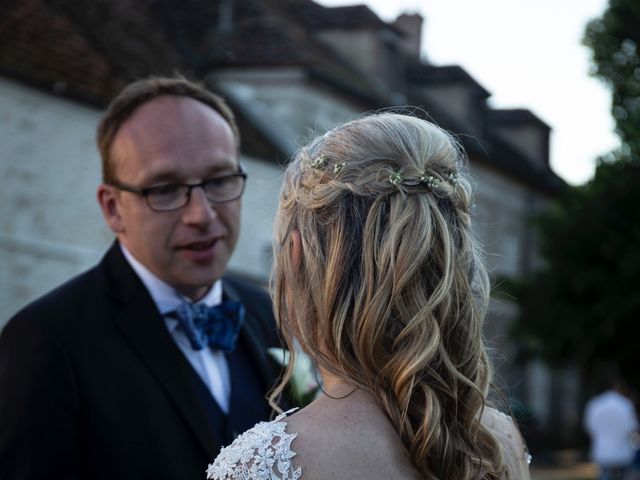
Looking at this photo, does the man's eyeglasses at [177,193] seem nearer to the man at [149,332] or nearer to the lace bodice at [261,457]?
the man at [149,332]

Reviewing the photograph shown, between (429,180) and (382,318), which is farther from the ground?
(429,180)

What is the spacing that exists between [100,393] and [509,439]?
4.93ft

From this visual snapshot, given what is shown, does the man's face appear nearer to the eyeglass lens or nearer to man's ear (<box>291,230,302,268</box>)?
the eyeglass lens

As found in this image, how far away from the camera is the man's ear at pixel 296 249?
2.52 m

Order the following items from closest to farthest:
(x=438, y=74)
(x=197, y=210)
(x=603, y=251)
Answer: (x=197, y=210) < (x=603, y=251) < (x=438, y=74)

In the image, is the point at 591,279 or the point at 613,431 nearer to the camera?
the point at 613,431

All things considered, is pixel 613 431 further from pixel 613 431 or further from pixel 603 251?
pixel 603 251

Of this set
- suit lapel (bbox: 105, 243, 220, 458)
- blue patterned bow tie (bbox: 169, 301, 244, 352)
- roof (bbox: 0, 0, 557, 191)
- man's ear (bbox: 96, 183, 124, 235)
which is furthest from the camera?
roof (bbox: 0, 0, 557, 191)

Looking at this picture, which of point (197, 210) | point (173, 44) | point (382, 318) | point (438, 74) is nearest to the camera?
point (382, 318)

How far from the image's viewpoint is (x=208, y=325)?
412cm

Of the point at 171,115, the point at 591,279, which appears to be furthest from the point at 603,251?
the point at 171,115

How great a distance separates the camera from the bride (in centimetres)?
239

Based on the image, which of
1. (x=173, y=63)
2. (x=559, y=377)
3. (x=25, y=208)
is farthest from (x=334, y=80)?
(x=559, y=377)

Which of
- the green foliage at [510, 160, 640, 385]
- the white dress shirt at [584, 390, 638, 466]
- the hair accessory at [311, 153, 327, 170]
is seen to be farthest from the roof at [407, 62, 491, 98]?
the hair accessory at [311, 153, 327, 170]
